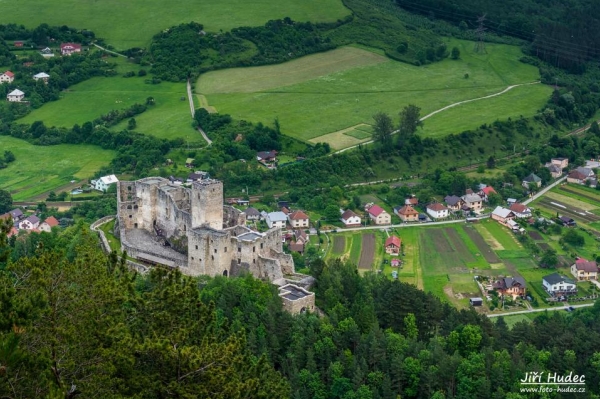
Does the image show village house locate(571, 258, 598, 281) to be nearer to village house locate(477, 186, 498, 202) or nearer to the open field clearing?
village house locate(477, 186, 498, 202)

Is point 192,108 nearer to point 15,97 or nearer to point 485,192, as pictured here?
point 15,97

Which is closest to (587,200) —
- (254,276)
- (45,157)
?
(254,276)

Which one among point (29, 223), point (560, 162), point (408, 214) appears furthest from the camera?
point (560, 162)

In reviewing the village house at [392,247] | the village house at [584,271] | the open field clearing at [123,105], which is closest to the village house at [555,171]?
the village house at [584,271]

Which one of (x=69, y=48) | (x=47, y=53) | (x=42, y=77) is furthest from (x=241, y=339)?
(x=47, y=53)

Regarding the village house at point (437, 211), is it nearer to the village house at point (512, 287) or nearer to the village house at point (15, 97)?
the village house at point (512, 287)
